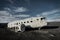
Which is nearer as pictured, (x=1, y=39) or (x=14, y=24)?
(x=1, y=39)

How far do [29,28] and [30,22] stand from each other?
332 cm

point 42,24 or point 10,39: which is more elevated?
point 42,24

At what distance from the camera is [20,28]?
139 ft

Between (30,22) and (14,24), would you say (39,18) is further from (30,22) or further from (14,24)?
(14,24)

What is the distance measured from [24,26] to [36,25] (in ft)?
16.0

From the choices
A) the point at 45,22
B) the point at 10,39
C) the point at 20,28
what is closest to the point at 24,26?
the point at 20,28

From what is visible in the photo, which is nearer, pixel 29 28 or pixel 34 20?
pixel 34 20

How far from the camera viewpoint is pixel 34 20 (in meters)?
43.7

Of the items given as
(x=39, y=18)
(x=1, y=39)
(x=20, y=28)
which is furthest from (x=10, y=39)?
(x=39, y=18)

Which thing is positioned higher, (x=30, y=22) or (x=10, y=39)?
(x=30, y=22)

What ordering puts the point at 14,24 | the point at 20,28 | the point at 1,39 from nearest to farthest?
1. the point at 1,39
2. the point at 20,28
3. the point at 14,24

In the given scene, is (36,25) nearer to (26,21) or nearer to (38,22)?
(38,22)

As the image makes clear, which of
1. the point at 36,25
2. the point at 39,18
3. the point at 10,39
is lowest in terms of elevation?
the point at 10,39

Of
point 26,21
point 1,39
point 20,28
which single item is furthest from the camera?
point 26,21
